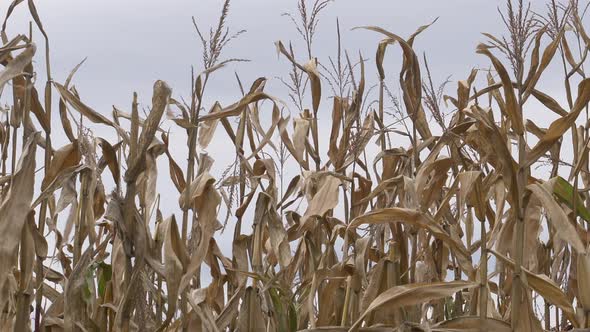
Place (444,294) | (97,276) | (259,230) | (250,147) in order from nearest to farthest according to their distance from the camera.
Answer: (444,294) → (259,230) → (97,276) → (250,147)

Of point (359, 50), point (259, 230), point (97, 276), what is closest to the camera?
point (259, 230)

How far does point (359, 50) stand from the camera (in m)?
2.73

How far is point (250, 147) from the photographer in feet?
9.71

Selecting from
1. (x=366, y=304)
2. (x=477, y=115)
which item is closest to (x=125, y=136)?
(x=366, y=304)

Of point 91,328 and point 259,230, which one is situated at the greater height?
point 259,230

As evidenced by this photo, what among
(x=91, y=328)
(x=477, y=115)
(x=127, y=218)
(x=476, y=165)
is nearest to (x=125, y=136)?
(x=127, y=218)

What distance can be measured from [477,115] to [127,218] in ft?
2.63

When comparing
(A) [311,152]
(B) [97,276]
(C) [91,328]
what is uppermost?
(A) [311,152]

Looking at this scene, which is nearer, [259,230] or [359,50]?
[259,230]

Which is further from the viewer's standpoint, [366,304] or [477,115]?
[366,304]

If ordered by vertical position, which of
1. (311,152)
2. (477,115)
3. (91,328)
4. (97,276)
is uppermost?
(311,152)

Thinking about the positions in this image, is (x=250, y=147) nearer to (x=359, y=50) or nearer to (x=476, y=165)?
(x=359, y=50)

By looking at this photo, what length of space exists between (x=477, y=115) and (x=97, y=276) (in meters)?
1.20

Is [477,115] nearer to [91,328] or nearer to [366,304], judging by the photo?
[366,304]
